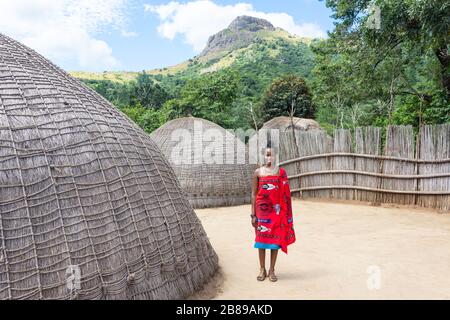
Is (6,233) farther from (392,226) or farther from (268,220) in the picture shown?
(392,226)

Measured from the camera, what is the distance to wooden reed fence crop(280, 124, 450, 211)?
869 centimetres

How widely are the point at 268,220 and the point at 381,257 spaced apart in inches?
80.3

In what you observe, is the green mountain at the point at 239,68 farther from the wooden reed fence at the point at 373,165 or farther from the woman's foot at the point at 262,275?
the woman's foot at the point at 262,275

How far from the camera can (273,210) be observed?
A: 13.5 feet

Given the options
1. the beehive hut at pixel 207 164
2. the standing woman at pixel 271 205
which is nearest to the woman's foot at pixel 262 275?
the standing woman at pixel 271 205

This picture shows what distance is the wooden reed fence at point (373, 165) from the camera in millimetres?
8688

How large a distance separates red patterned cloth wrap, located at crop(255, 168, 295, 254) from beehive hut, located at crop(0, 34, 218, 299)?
696 mm

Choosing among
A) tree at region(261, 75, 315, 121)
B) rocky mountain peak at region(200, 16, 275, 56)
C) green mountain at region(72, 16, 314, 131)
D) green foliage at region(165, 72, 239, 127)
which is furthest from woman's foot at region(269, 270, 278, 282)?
rocky mountain peak at region(200, 16, 275, 56)

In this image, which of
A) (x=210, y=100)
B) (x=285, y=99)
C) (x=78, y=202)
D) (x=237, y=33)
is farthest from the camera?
(x=237, y=33)

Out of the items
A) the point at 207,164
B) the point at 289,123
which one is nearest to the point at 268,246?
the point at 207,164

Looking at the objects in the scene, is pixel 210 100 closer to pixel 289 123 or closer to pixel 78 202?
pixel 289 123

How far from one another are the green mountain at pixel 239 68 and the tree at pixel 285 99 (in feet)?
4.43

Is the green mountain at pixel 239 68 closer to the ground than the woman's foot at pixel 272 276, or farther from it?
farther from it

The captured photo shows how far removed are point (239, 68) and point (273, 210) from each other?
40.6 meters
